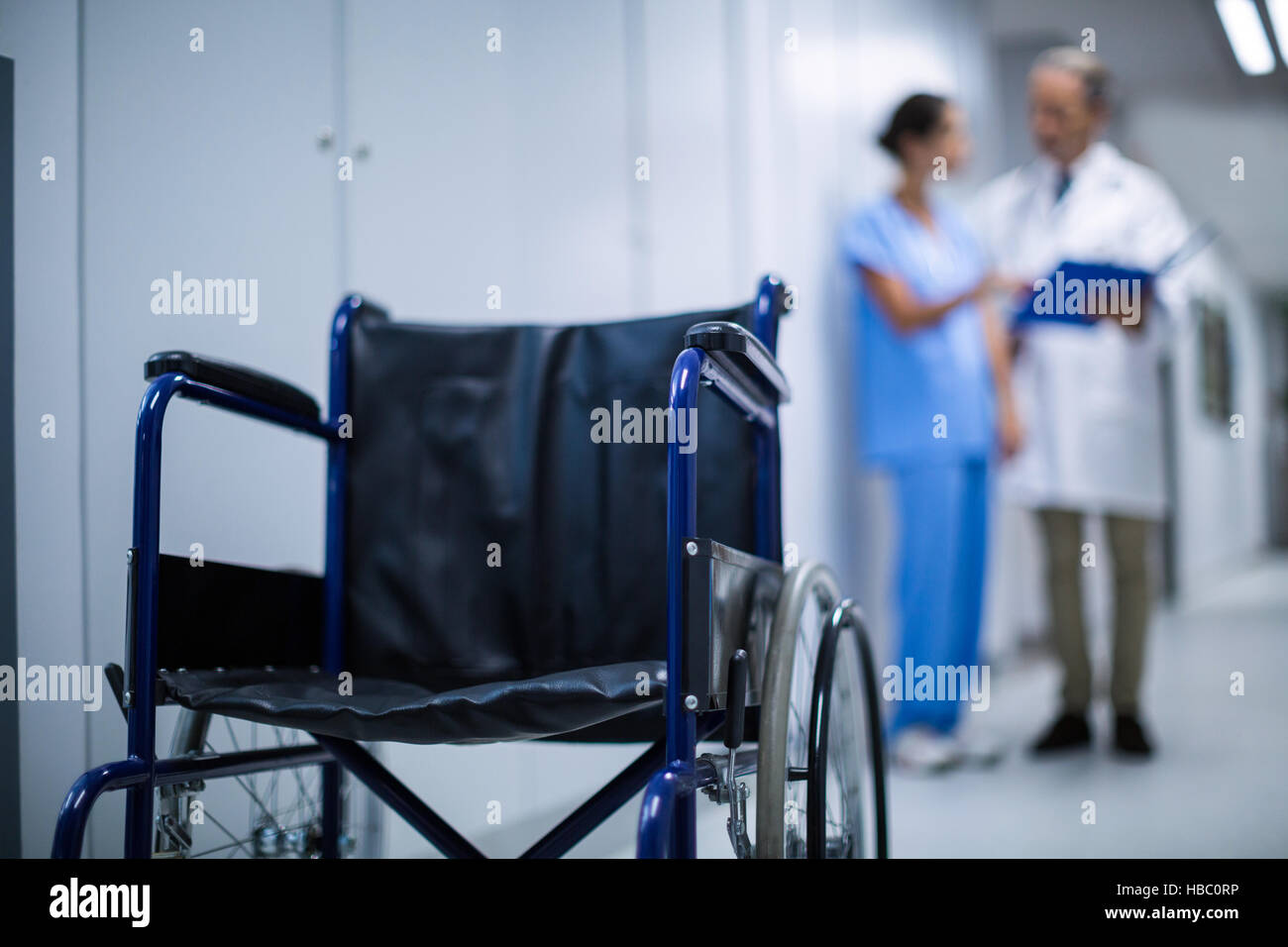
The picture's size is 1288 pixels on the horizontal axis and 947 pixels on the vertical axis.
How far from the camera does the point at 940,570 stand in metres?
2.40

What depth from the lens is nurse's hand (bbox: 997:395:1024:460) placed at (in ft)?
8.39

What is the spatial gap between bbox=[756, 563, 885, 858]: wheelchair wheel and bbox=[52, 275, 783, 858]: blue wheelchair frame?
0.21 feet

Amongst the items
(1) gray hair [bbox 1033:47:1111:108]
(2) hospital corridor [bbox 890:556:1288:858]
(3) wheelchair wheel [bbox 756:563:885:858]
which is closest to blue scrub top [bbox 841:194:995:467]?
(1) gray hair [bbox 1033:47:1111:108]

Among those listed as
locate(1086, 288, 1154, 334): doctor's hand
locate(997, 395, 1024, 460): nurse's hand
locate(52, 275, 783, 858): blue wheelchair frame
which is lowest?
locate(52, 275, 783, 858): blue wheelchair frame

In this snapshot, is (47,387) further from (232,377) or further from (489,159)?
(489,159)

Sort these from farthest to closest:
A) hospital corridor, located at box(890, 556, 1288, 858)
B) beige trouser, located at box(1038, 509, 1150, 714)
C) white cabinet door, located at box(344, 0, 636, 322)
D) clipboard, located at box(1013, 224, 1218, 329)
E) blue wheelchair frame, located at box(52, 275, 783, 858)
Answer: beige trouser, located at box(1038, 509, 1150, 714) → clipboard, located at box(1013, 224, 1218, 329) → hospital corridor, located at box(890, 556, 1288, 858) → white cabinet door, located at box(344, 0, 636, 322) → blue wheelchair frame, located at box(52, 275, 783, 858)

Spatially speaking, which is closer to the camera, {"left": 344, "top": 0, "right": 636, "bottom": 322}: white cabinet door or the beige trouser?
{"left": 344, "top": 0, "right": 636, "bottom": 322}: white cabinet door

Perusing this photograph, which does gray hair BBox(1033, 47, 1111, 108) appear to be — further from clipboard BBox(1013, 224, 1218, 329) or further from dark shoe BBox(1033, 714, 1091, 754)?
dark shoe BBox(1033, 714, 1091, 754)

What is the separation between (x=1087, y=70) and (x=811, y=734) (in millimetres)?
2040

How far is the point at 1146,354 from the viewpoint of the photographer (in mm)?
2492

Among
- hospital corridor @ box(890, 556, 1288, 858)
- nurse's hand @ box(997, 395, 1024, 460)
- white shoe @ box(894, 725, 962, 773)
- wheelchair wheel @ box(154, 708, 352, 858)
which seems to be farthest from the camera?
nurse's hand @ box(997, 395, 1024, 460)
